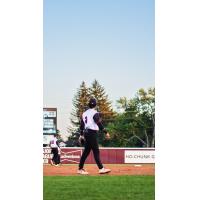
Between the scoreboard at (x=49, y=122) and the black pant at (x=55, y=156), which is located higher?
the scoreboard at (x=49, y=122)

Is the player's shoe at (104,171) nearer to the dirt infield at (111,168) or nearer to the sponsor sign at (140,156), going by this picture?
the dirt infield at (111,168)

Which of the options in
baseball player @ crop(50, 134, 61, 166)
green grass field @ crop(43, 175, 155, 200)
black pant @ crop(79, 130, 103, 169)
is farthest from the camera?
black pant @ crop(79, 130, 103, 169)

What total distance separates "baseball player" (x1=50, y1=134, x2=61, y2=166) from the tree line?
10 centimetres

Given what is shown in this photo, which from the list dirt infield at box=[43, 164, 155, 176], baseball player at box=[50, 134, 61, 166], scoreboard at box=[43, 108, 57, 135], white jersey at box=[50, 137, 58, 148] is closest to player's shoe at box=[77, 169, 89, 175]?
dirt infield at box=[43, 164, 155, 176]

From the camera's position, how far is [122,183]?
369 inches

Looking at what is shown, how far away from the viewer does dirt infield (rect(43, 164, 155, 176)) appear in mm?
9406

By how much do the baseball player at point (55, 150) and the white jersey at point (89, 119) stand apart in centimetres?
27

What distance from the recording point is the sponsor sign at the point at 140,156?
9363 mm

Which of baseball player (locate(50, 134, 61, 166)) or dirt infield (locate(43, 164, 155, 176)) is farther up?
baseball player (locate(50, 134, 61, 166))

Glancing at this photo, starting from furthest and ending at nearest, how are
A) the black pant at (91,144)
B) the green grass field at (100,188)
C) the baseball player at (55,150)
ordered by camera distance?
1. the black pant at (91,144)
2. the baseball player at (55,150)
3. the green grass field at (100,188)

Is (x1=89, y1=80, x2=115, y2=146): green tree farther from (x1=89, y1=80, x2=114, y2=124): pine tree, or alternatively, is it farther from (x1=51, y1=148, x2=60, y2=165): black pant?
(x1=51, y1=148, x2=60, y2=165): black pant

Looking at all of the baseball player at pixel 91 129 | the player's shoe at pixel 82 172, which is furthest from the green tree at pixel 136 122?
the player's shoe at pixel 82 172
